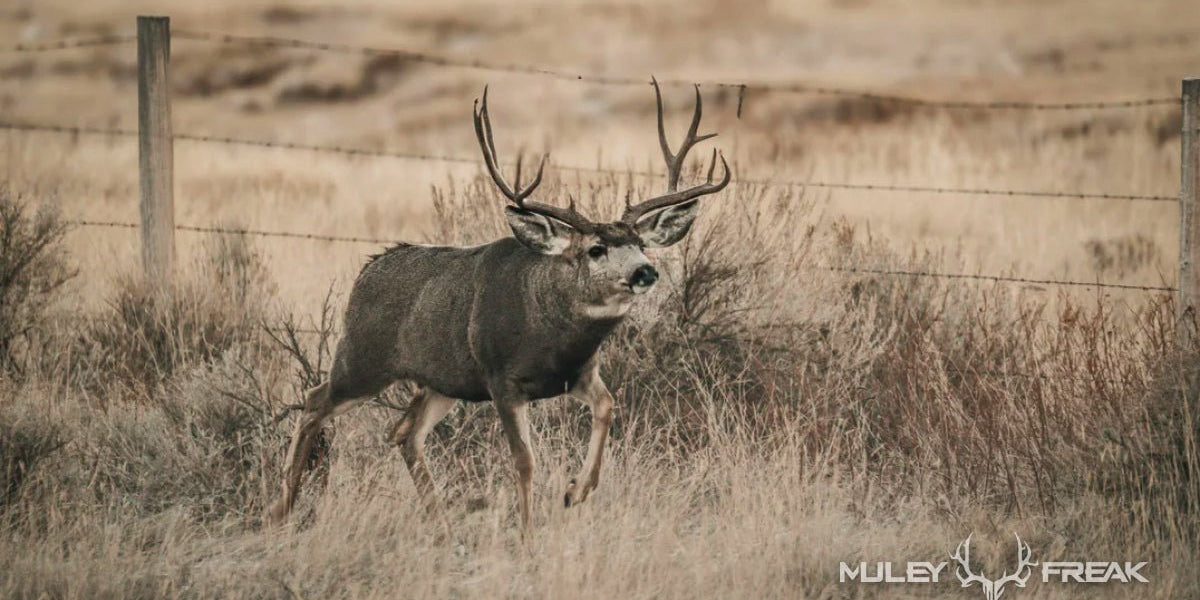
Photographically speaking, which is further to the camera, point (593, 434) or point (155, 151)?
point (155, 151)

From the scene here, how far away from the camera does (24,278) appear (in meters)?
10.2

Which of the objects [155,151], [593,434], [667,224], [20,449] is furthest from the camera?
[155,151]

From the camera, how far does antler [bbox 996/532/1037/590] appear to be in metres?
6.49

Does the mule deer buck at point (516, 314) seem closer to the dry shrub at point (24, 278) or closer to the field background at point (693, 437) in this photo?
the field background at point (693, 437)

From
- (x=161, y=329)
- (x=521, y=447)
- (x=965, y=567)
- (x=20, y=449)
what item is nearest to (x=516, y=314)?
(x=521, y=447)

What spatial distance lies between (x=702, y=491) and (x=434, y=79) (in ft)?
91.0

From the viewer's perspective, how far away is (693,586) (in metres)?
6.38

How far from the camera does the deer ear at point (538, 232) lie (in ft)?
22.2

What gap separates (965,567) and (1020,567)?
22cm

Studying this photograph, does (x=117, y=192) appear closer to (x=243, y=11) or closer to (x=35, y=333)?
(x=35, y=333)

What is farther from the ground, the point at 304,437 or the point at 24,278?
the point at 24,278

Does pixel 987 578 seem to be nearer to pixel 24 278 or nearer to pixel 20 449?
pixel 20 449

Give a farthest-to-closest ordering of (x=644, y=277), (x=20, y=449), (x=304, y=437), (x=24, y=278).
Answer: (x=24, y=278) < (x=304, y=437) < (x=20, y=449) < (x=644, y=277)

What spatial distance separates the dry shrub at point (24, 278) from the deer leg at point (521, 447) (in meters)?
3.83
